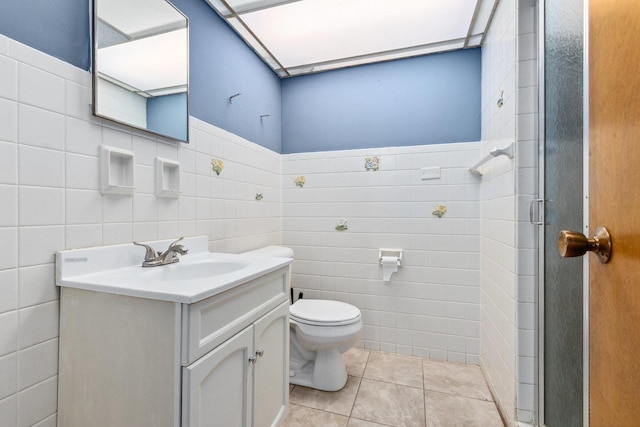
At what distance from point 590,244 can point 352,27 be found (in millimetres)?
1762

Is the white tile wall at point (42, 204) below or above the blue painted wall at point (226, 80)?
below

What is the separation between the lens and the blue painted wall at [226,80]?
151cm

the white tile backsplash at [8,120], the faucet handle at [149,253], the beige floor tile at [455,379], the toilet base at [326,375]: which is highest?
the white tile backsplash at [8,120]

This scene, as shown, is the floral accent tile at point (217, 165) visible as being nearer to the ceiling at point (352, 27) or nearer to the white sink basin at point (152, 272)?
the white sink basin at point (152, 272)

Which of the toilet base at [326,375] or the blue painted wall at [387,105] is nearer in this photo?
the toilet base at [326,375]

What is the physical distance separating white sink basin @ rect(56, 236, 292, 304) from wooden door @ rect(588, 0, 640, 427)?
894 mm

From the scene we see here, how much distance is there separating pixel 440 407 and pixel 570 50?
1.70 meters

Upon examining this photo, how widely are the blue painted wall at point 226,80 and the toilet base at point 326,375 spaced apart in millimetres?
1510

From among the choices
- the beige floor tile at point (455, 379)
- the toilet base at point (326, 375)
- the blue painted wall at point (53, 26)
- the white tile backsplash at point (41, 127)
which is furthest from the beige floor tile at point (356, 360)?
the blue painted wall at point (53, 26)

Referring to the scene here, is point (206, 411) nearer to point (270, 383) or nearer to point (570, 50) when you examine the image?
point (270, 383)

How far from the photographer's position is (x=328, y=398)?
1.59 m

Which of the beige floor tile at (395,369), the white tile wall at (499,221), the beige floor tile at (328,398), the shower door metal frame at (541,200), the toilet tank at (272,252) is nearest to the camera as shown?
the shower door metal frame at (541,200)

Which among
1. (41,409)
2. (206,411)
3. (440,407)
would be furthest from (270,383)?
(440,407)

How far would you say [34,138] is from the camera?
33.4 inches
